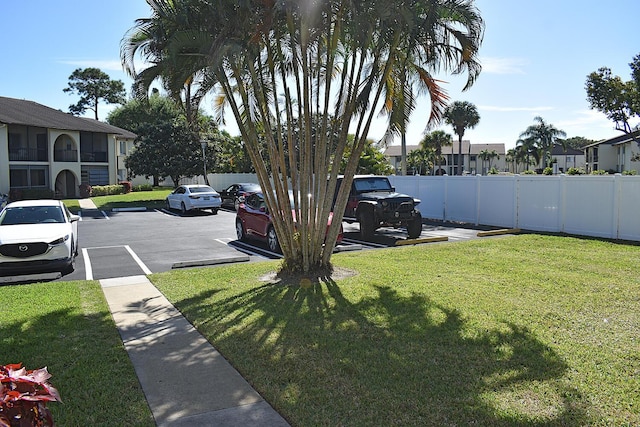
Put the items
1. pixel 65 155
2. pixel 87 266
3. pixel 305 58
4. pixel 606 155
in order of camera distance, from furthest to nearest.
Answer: pixel 606 155
pixel 65 155
pixel 87 266
pixel 305 58

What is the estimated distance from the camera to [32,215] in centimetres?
1237

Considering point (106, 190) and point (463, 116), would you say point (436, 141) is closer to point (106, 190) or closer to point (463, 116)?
point (463, 116)

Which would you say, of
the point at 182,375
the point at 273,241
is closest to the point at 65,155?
the point at 273,241

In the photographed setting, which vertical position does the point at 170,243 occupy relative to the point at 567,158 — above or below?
below

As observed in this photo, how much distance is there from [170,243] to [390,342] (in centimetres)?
1104

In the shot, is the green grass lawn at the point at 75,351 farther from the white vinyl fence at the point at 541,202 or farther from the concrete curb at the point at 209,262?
the white vinyl fence at the point at 541,202

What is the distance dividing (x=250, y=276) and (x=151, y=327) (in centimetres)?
334

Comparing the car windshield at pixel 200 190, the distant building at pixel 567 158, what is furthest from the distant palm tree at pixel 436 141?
the car windshield at pixel 200 190

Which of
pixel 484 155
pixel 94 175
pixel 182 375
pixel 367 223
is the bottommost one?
pixel 182 375

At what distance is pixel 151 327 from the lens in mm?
7262

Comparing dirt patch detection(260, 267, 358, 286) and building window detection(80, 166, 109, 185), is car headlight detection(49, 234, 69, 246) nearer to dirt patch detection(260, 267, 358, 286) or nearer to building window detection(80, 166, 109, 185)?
dirt patch detection(260, 267, 358, 286)

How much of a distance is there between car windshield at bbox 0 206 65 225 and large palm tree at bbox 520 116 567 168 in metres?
83.7

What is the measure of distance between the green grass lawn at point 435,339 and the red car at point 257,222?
8.94ft

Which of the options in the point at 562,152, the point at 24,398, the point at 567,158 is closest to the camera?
the point at 24,398
